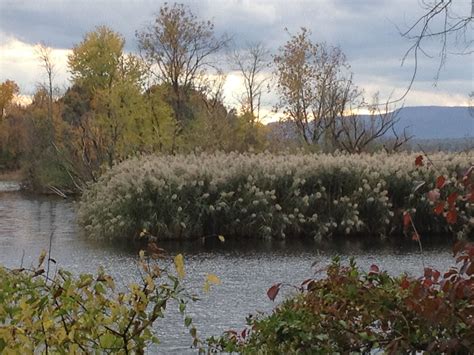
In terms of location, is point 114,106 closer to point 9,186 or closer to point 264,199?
point 9,186

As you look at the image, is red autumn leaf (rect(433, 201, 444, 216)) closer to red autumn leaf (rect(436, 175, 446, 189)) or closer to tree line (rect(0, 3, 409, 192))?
red autumn leaf (rect(436, 175, 446, 189))

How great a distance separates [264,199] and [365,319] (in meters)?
14.3

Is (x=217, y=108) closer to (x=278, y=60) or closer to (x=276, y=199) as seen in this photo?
(x=278, y=60)

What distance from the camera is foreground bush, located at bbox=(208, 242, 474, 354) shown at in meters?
3.07

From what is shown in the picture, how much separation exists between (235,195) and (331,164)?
8.82 feet

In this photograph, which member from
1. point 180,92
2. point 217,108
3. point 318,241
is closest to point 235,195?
point 318,241

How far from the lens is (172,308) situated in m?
9.20

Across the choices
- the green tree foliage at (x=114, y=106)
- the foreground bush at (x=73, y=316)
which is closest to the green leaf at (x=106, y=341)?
the foreground bush at (x=73, y=316)

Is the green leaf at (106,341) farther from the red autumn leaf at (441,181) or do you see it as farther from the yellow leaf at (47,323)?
the red autumn leaf at (441,181)

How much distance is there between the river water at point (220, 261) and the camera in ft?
28.7

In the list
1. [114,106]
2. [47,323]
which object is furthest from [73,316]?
[114,106]

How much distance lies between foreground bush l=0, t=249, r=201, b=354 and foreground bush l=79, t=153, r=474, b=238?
14.2m

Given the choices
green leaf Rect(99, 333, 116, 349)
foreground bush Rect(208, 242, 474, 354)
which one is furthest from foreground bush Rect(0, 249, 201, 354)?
foreground bush Rect(208, 242, 474, 354)

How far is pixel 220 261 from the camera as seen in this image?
46.3 feet
